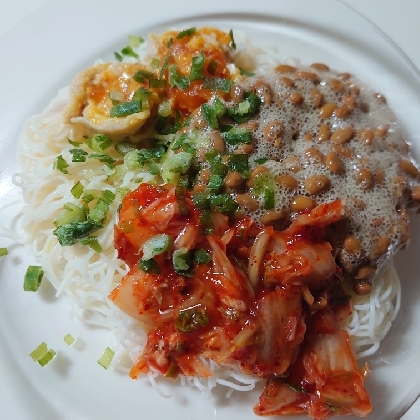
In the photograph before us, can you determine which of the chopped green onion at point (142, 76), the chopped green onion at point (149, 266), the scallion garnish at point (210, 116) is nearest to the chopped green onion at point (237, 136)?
the scallion garnish at point (210, 116)

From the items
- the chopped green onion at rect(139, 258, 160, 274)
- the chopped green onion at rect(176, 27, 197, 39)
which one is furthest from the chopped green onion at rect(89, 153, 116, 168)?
the chopped green onion at rect(176, 27, 197, 39)

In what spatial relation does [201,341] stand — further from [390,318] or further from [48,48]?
[48,48]

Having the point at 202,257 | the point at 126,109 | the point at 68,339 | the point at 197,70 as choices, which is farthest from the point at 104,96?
the point at 68,339

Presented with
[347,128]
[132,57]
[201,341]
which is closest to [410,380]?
[201,341]

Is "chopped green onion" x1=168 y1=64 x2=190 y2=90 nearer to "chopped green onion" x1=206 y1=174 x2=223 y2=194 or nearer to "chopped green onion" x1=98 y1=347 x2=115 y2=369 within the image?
"chopped green onion" x1=206 y1=174 x2=223 y2=194

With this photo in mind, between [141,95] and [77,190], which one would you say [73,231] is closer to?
[77,190]
